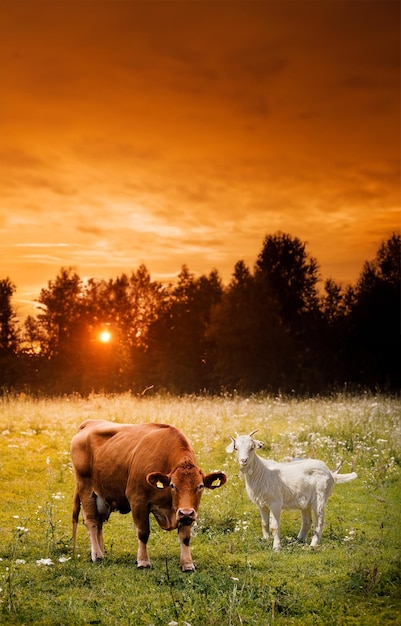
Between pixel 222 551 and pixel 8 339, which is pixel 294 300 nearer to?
pixel 8 339

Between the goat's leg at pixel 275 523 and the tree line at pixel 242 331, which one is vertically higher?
the tree line at pixel 242 331

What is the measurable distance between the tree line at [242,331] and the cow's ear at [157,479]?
2381cm

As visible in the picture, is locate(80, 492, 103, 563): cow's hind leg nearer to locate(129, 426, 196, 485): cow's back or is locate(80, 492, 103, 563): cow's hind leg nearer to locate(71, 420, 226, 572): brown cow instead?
locate(71, 420, 226, 572): brown cow

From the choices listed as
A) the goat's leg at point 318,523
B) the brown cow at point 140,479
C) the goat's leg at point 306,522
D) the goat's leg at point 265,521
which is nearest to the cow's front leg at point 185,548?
the brown cow at point 140,479

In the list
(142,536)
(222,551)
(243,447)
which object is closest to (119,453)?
(142,536)

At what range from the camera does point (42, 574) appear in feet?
27.5

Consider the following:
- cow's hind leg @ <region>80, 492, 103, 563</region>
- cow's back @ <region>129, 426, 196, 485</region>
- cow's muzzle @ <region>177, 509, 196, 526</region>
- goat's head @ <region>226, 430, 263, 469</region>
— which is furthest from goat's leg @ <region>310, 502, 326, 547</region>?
cow's hind leg @ <region>80, 492, 103, 563</region>

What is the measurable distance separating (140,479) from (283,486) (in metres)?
2.20

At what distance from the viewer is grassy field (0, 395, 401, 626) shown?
7.29m

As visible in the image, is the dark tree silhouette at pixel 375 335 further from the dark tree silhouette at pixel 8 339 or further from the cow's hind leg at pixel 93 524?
the cow's hind leg at pixel 93 524

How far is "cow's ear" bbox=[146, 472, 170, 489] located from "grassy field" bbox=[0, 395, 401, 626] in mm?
944

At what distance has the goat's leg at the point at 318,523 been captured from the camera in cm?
945

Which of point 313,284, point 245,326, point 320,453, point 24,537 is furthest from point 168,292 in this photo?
point 24,537

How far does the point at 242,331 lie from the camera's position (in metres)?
35.8
